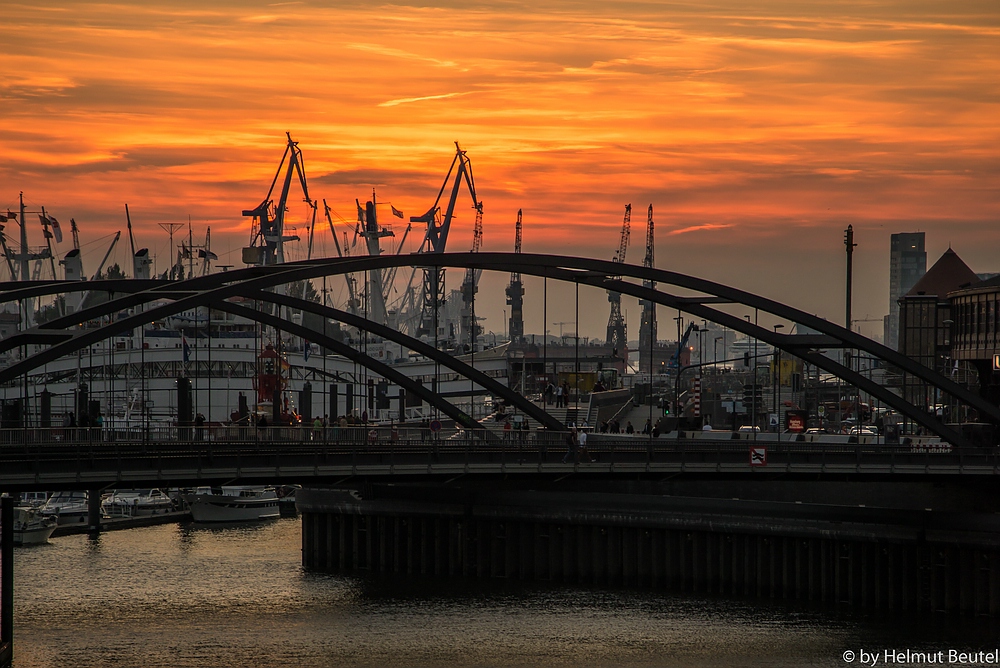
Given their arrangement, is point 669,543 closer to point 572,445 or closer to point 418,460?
point 572,445

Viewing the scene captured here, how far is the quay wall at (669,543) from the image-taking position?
57.5m

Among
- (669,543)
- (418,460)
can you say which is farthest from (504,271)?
(669,543)

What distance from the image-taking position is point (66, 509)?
294 feet

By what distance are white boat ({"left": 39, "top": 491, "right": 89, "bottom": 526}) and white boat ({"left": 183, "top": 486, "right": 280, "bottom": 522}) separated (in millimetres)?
6629

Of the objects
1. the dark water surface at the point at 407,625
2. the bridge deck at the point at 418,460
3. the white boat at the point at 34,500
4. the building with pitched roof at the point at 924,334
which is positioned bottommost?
the dark water surface at the point at 407,625

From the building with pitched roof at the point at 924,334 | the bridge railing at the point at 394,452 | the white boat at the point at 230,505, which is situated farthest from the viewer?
the building with pitched roof at the point at 924,334

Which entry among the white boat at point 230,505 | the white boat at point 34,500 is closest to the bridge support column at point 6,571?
the white boat at point 230,505

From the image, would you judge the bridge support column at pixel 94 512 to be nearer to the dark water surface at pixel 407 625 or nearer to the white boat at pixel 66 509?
the white boat at pixel 66 509

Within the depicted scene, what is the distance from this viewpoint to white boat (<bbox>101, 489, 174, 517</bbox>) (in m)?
92.4

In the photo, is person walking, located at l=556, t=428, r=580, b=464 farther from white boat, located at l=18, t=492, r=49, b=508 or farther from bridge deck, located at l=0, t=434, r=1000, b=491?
white boat, located at l=18, t=492, r=49, b=508

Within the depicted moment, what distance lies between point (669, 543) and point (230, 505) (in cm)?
3829

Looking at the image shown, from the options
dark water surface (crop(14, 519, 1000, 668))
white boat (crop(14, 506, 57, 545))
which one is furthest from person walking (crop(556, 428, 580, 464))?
white boat (crop(14, 506, 57, 545))

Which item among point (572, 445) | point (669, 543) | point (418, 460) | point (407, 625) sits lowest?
point (407, 625)

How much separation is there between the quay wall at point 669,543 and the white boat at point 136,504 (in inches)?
893
